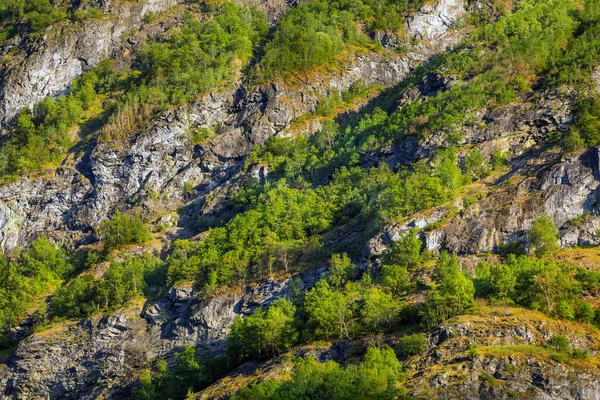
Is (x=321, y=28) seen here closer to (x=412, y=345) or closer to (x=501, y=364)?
(x=412, y=345)

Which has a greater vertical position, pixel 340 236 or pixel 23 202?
pixel 23 202

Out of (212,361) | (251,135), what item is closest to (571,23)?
(251,135)

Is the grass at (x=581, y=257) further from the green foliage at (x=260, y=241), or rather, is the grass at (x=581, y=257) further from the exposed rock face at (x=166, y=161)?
the exposed rock face at (x=166, y=161)

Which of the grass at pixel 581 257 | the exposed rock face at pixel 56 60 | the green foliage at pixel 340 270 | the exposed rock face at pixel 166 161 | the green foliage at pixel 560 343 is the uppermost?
the exposed rock face at pixel 56 60

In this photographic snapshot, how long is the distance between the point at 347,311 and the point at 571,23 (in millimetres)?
79018

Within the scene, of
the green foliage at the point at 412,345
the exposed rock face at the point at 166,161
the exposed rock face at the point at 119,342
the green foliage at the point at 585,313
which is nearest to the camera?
the green foliage at the point at 412,345

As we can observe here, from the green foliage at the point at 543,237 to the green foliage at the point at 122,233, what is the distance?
6071cm

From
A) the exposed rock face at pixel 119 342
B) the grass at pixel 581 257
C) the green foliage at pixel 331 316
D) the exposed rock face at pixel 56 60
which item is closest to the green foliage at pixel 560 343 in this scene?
the grass at pixel 581 257

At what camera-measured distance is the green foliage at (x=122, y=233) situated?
4279 inches

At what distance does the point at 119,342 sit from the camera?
9088cm

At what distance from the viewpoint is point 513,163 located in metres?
96.8

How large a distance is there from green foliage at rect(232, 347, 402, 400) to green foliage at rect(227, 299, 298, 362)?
8.83m

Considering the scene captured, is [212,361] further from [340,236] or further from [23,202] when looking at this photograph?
[23,202]

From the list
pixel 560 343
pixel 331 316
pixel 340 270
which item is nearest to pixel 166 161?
pixel 340 270
